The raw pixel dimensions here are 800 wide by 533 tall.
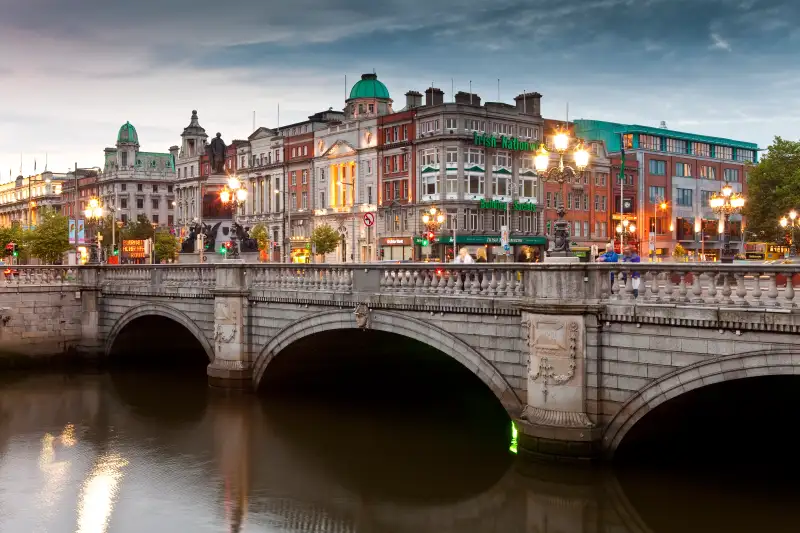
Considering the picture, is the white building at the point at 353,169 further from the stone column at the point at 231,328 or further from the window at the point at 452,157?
the stone column at the point at 231,328

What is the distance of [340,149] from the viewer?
93375mm

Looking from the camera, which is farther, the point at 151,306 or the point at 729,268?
the point at 151,306

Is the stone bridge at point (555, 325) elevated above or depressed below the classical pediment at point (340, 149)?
below

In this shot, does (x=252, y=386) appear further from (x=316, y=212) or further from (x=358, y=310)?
(x=316, y=212)

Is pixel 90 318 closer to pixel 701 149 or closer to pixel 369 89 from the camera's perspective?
pixel 369 89

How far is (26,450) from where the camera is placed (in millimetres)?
26234

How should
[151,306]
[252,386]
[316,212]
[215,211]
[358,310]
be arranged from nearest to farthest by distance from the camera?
[358,310] < [252,386] < [151,306] < [215,211] < [316,212]

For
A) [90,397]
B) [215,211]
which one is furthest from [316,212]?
[90,397]

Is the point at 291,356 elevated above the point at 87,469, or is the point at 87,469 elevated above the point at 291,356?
the point at 291,356

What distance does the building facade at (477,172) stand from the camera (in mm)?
81438

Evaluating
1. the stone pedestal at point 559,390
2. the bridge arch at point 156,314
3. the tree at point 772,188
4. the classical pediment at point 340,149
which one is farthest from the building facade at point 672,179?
the stone pedestal at point 559,390

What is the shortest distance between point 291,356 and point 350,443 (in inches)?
247

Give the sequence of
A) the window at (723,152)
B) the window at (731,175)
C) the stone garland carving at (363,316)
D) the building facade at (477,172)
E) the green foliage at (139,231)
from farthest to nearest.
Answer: the green foliage at (139,231), the window at (731,175), the window at (723,152), the building facade at (477,172), the stone garland carving at (363,316)

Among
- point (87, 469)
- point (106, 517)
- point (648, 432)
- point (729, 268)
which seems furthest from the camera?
point (87, 469)
